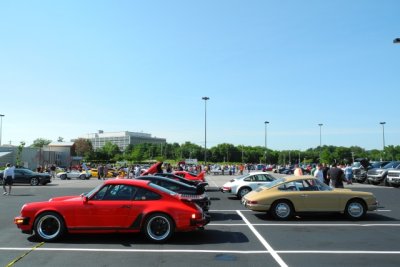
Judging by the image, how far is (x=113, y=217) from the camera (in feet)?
27.6

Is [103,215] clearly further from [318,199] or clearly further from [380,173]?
[380,173]

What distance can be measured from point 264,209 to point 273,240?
10.5 feet

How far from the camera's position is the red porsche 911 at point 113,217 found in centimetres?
838

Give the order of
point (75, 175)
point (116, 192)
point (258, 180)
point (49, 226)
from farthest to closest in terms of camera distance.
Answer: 1. point (75, 175)
2. point (258, 180)
3. point (116, 192)
4. point (49, 226)

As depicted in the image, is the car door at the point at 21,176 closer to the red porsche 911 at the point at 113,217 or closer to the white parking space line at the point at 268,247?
the white parking space line at the point at 268,247

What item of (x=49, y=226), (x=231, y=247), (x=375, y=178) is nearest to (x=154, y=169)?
(x=49, y=226)

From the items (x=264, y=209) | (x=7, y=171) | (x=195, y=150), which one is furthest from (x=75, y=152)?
(x=264, y=209)

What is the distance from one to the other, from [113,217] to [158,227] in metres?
0.95

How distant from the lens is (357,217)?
40.1ft

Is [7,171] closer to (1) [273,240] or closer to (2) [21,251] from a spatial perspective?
(2) [21,251]

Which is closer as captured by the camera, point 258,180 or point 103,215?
point 103,215

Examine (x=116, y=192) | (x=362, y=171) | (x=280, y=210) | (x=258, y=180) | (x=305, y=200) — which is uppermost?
(x=362, y=171)

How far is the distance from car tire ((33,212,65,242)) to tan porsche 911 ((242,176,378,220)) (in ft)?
18.9

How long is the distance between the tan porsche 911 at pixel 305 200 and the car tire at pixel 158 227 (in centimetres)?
433
